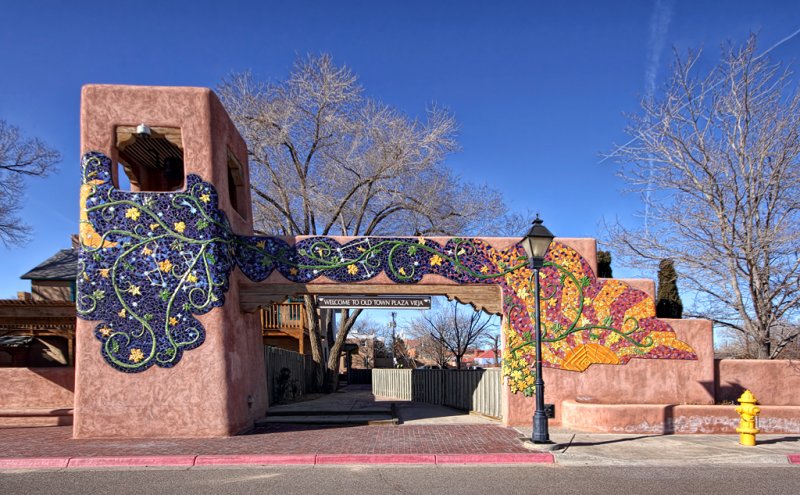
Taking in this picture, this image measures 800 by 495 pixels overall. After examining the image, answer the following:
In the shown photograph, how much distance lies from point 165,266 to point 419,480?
670cm

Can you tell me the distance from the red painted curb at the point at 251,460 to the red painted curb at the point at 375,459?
0.23 m

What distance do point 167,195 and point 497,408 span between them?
891 centimetres

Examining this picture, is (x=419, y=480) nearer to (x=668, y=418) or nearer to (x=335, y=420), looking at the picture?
(x=335, y=420)

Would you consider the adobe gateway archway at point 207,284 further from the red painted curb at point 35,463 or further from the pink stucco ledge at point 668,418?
the red painted curb at point 35,463

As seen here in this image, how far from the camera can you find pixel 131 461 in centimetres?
870

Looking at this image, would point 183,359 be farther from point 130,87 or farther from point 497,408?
point 497,408

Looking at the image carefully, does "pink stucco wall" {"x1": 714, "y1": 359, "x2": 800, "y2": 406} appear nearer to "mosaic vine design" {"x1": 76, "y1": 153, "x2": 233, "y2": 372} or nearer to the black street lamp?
the black street lamp

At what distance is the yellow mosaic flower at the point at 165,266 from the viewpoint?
11172 mm

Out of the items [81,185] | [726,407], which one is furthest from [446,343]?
[81,185]

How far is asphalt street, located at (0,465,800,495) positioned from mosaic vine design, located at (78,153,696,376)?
11.4 feet

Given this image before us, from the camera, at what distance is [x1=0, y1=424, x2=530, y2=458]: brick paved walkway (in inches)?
366

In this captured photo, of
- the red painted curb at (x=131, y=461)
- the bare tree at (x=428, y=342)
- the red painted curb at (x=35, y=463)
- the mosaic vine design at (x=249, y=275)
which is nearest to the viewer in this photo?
the red painted curb at (x=35, y=463)

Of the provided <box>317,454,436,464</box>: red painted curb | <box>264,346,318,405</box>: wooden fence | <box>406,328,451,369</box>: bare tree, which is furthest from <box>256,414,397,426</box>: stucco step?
<box>406,328,451,369</box>: bare tree

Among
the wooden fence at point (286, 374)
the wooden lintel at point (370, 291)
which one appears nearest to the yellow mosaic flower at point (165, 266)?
the wooden lintel at point (370, 291)
